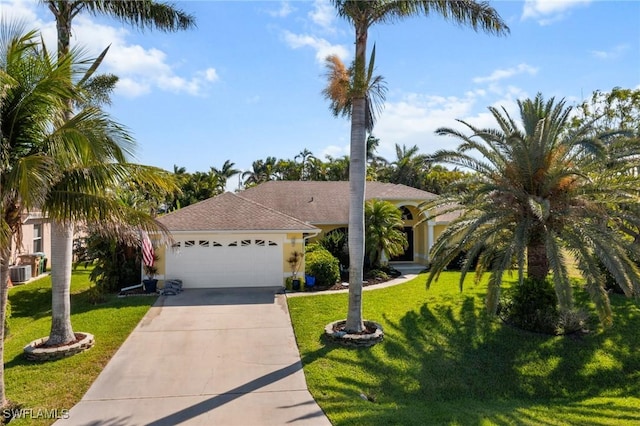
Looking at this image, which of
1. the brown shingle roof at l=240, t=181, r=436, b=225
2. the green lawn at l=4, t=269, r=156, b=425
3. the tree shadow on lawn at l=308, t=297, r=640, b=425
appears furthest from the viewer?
the brown shingle roof at l=240, t=181, r=436, b=225

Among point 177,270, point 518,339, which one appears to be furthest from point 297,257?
point 518,339

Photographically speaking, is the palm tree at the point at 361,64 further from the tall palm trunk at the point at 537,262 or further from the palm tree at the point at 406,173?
the palm tree at the point at 406,173

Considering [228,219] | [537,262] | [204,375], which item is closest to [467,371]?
[537,262]

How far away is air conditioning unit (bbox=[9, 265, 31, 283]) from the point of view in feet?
58.9

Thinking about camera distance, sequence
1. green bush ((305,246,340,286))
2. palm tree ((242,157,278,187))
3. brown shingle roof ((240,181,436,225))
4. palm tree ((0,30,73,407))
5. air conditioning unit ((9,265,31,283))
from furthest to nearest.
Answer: palm tree ((242,157,278,187))
brown shingle roof ((240,181,436,225))
air conditioning unit ((9,265,31,283))
green bush ((305,246,340,286))
palm tree ((0,30,73,407))

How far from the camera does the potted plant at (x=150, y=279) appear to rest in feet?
51.2

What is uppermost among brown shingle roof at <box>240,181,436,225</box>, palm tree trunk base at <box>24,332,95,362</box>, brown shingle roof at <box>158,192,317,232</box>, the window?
brown shingle roof at <box>240,181,436,225</box>

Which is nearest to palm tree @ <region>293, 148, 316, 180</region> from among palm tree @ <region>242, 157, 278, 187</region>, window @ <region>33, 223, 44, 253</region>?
palm tree @ <region>242, 157, 278, 187</region>

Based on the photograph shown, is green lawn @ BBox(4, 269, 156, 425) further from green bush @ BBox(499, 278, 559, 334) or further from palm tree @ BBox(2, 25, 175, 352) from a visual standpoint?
green bush @ BBox(499, 278, 559, 334)

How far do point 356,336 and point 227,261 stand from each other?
7.78 metres

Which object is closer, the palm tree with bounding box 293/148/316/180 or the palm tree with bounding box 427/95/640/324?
the palm tree with bounding box 427/95/640/324

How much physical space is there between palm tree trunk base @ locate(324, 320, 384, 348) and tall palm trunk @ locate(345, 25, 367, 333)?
0.87 feet

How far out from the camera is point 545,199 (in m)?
10.7

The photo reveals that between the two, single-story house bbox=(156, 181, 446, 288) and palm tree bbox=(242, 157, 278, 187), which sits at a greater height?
palm tree bbox=(242, 157, 278, 187)
